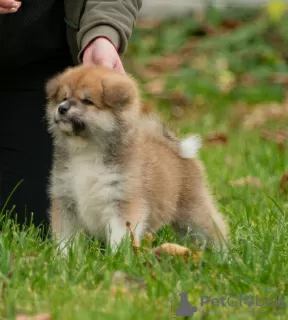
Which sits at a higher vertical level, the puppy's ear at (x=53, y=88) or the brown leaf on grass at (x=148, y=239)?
the puppy's ear at (x=53, y=88)

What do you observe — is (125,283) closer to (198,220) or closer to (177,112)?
(198,220)

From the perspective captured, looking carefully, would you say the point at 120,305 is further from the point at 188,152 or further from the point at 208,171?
the point at 208,171

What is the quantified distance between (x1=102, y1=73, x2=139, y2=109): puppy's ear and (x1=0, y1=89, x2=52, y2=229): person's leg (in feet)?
3.62

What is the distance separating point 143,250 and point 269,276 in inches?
19.0

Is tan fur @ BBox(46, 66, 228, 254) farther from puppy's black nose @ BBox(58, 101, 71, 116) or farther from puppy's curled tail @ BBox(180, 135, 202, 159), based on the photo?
puppy's curled tail @ BBox(180, 135, 202, 159)

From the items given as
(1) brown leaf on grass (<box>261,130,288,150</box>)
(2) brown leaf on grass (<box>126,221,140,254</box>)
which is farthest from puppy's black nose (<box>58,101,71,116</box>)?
(1) brown leaf on grass (<box>261,130,288,150</box>)

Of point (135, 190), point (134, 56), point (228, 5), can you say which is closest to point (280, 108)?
point (134, 56)

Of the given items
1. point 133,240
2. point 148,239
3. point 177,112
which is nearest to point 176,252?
point 133,240

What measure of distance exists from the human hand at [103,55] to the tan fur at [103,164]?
22cm

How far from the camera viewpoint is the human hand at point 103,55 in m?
3.44

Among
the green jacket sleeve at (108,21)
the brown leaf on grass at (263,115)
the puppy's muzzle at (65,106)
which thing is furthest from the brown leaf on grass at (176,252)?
the brown leaf on grass at (263,115)

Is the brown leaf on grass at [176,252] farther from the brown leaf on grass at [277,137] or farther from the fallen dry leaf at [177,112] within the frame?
the fallen dry leaf at [177,112]

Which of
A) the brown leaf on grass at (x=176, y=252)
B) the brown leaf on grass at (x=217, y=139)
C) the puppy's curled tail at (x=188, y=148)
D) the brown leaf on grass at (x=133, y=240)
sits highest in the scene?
the puppy's curled tail at (x=188, y=148)

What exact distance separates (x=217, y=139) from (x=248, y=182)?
1.39 m
